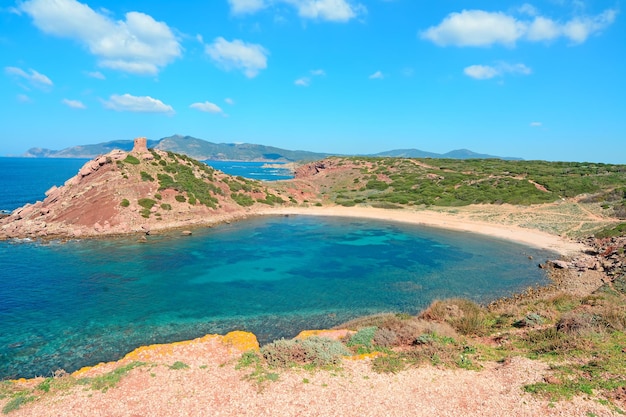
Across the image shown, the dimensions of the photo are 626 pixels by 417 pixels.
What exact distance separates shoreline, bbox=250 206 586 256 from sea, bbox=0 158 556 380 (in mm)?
2742

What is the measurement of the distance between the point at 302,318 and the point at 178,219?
3401 cm

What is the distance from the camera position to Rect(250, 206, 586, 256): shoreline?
39438mm

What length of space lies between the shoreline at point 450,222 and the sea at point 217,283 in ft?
8.99

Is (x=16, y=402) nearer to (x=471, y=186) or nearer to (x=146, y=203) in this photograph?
(x=146, y=203)

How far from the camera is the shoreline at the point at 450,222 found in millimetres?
39438

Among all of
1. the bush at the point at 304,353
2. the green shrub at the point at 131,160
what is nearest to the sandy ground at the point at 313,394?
the bush at the point at 304,353

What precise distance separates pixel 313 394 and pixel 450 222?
46.0 meters

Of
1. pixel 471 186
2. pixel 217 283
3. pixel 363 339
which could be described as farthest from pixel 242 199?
pixel 363 339

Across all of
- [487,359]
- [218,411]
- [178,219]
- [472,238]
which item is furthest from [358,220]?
[218,411]

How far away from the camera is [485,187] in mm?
68750

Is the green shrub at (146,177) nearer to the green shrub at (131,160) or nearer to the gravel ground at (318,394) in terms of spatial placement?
the green shrub at (131,160)

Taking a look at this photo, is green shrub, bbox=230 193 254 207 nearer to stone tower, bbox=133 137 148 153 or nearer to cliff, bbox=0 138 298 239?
cliff, bbox=0 138 298 239

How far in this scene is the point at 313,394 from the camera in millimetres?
11703

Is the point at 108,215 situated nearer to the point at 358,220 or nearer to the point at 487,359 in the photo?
the point at 358,220
